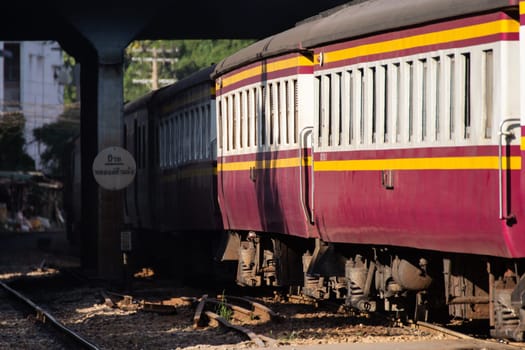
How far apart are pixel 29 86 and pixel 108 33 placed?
60.6 m

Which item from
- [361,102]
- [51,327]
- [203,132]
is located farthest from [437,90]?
[203,132]

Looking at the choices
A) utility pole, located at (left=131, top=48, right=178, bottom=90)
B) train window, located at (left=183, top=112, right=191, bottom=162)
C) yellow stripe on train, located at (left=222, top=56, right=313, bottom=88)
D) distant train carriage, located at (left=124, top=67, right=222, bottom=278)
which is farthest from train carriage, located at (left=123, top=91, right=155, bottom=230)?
utility pole, located at (left=131, top=48, right=178, bottom=90)

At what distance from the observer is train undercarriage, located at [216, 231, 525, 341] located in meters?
12.2

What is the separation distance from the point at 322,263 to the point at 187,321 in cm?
290

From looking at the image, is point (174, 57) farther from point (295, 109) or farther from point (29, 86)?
point (295, 109)

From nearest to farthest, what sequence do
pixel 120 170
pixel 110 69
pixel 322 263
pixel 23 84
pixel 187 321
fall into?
pixel 322 263 → pixel 187 321 → pixel 120 170 → pixel 110 69 → pixel 23 84

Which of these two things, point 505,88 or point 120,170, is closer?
point 505,88

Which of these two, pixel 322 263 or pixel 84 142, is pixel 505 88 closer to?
pixel 322 263

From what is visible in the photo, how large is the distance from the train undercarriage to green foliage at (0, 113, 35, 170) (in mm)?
53215

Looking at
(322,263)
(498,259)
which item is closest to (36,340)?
(322,263)

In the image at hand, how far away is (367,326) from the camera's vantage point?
637 inches

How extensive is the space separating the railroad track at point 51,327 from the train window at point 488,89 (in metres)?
5.10

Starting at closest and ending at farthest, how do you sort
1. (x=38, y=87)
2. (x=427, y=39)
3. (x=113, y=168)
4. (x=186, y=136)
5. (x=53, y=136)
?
(x=427, y=39)
(x=186, y=136)
(x=113, y=168)
(x=53, y=136)
(x=38, y=87)

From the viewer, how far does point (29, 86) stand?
87.1m
